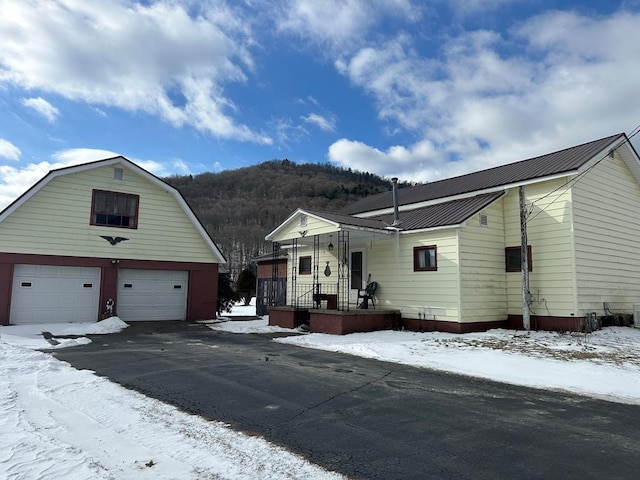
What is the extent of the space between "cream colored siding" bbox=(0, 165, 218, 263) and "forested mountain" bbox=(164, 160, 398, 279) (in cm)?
4757

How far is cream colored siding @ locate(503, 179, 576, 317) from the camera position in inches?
516

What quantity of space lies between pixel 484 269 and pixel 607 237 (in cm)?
444

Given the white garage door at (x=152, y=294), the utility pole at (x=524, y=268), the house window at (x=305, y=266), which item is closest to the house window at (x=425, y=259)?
the utility pole at (x=524, y=268)

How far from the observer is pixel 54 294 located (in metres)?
15.8

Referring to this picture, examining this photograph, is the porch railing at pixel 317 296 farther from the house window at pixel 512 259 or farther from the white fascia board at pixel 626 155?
the white fascia board at pixel 626 155

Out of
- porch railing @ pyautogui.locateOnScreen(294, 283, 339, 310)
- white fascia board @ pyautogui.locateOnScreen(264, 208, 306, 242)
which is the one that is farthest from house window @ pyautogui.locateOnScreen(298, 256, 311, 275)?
white fascia board @ pyautogui.locateOnScreen(264, 208, 306, 242)

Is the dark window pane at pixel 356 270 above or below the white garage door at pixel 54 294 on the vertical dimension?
above

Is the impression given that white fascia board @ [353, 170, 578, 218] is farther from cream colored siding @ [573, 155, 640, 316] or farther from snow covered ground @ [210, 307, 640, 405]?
snow covered ground @ [210, 307, 640, 405]

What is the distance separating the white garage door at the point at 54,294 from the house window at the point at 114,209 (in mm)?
1933

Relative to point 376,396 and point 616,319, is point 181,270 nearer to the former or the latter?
point 376,396

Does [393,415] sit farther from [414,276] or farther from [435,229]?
[414,276]

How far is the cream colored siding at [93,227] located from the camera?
15.4m

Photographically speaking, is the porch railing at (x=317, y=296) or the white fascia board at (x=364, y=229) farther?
the porch railing at (x=317, y=296)

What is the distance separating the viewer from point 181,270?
60.8 feet
